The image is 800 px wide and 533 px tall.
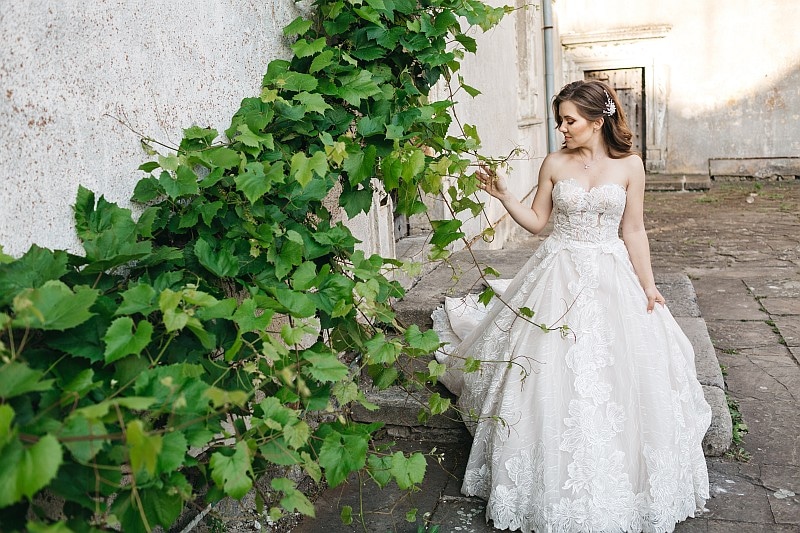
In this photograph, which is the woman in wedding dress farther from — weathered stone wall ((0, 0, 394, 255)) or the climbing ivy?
weathered stone wall ((0, 0, 394, 255))

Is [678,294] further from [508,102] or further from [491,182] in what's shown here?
[508,102]

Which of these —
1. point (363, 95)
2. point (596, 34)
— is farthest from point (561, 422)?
point (596, 34)

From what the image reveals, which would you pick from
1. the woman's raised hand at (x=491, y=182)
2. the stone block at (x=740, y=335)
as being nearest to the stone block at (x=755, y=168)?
the stone block at (x=740, y=335)

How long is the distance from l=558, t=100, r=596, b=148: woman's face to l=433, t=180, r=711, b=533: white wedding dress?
19 cm

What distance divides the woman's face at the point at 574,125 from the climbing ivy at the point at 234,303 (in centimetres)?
54

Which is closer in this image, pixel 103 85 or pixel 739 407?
pixel 103 85

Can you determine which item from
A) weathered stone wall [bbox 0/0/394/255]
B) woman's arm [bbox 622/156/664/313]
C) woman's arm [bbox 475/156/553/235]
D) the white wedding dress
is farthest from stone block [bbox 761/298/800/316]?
weathered stone wall [bbox 0/0/394/255]

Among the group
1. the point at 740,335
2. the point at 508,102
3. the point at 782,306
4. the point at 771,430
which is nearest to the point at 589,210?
the point at 771,430

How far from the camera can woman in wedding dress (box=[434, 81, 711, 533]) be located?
2861 mm

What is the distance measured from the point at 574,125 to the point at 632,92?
13327 millimetres

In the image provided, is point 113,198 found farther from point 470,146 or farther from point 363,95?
point 470,146

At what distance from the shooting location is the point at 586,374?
2959 mm

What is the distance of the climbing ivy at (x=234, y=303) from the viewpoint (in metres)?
1.42

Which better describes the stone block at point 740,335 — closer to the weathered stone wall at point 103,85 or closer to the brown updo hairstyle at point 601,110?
the brown updo hairstyle at point 601,110
